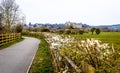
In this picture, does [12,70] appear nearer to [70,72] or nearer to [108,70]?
[70,72]

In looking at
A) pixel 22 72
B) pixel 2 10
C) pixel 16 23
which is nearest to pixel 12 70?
pixel 22 72

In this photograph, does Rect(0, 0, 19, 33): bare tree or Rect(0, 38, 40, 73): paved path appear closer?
Rect(0, 38, 40, 73): paved path

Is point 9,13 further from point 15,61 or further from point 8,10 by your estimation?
point 15,61

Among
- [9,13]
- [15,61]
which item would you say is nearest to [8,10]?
[9,13]

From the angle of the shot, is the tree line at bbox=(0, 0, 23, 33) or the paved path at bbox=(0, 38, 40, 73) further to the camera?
the tree line at bbox=(0, 0, 23, 33)

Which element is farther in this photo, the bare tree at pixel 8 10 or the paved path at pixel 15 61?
the bare tree at pixel 8 10

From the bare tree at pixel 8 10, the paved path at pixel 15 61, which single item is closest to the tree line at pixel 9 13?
the bare tree at pixel 8 10

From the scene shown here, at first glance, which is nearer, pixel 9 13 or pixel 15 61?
pixel 15 61

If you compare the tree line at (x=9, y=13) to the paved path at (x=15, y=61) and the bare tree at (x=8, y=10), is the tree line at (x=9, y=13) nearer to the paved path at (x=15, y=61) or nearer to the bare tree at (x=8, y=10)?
the bare tree at (x=8, y=10)

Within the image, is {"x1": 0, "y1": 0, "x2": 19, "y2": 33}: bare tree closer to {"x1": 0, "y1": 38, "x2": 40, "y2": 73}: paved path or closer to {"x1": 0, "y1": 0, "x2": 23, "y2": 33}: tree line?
{"x1": 0, "y1": 0, "x2": 23, "y2": 33}: tree line

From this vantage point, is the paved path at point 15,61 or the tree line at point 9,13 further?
the tree line at point 9,13

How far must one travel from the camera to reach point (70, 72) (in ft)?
21.7

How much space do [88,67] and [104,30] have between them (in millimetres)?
130420

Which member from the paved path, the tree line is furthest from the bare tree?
the paved path
